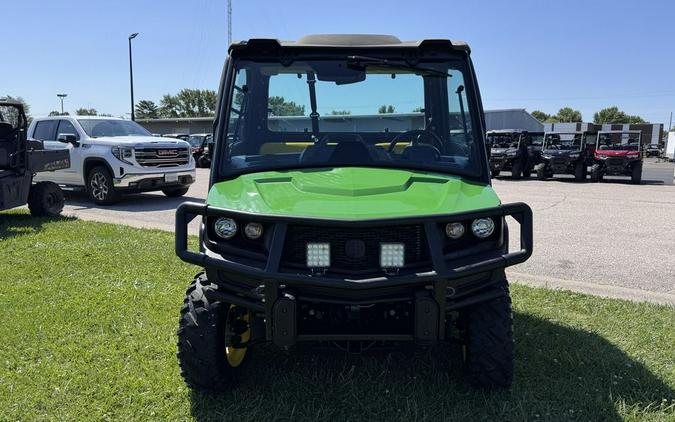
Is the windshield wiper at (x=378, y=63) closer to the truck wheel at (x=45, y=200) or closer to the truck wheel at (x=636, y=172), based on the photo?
the truck wheel at (x=45, y=200)

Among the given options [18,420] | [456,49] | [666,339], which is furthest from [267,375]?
[666,339]

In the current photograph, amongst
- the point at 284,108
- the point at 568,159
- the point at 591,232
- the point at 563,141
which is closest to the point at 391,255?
the point at 284,108

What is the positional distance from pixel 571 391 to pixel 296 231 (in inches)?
79.8

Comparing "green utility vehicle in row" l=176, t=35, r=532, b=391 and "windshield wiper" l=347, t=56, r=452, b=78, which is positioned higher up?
"windshield wiper" l=347, t=56, r=452, b=78

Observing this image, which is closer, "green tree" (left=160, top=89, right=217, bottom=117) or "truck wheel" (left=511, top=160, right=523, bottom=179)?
"truck wheel" (left=511, top=160, right=523, bottom=179)

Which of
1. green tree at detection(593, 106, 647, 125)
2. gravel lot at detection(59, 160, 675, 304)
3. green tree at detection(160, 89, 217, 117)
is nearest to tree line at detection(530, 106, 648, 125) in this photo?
green tree at detection(593, 106, 647, 125)

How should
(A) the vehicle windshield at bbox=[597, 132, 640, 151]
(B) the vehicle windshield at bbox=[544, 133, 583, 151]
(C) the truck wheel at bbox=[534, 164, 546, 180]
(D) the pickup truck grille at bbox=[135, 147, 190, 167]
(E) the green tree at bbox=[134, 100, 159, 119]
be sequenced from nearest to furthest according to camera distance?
1. (D) the pickup truck grille at bbox=[135, 147, 190, 167]
2. (A) the vehicle windshield at bbox=[597, 132, 640, 151]
3. (C) the truck wheel at bbox=[534, 164, 546, 180]
4. (B) the vehicle windshield at bbox=[544, 133, 583, 151]
5. (E) the green tree at bbox=[134, 100, 159, 119]

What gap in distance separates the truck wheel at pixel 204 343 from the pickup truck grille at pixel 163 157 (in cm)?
875

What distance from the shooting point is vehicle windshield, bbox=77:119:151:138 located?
11.9m

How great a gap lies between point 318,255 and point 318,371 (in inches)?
46.1

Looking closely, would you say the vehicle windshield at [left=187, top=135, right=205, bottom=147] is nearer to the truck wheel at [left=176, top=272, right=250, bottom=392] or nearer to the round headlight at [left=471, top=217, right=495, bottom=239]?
the truck wheel at [left=176, top=272, right=250, bottom=392]

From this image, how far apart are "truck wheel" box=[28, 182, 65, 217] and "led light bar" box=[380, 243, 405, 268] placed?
848cm

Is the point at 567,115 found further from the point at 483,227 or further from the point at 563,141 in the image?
the point at 483,227

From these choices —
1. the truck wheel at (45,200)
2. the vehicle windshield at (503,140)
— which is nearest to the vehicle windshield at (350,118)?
the truck wheel at (45,200)
